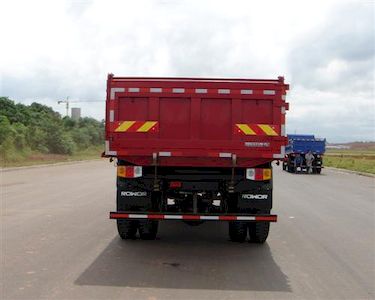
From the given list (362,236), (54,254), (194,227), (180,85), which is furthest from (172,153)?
(362,236)

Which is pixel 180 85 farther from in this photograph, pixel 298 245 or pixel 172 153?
pixel 298 245

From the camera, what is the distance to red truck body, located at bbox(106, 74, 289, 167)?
823 cm

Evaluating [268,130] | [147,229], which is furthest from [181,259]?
[268,130]

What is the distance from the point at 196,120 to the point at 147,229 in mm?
2137

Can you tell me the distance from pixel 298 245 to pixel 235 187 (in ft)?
5.80

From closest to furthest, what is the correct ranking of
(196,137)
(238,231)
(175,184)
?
(196,137)
(175,184)
(238,231)

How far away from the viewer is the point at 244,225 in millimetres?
9141

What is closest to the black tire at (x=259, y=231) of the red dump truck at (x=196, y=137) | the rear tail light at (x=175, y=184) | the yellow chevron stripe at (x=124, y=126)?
the red dump truck at (x=196, y=137)

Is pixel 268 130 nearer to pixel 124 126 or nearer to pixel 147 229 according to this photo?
pixel 124 126

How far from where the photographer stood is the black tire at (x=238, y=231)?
9.12m

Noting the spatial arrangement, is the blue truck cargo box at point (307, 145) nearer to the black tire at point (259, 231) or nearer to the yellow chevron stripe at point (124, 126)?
the black tire at point (259, 231)

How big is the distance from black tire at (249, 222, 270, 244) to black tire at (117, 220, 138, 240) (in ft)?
6.45

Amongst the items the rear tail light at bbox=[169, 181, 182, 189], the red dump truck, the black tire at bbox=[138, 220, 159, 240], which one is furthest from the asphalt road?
the rear tail light at bbox=[169, 181, 182, 189]

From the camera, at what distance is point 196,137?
8328mm
